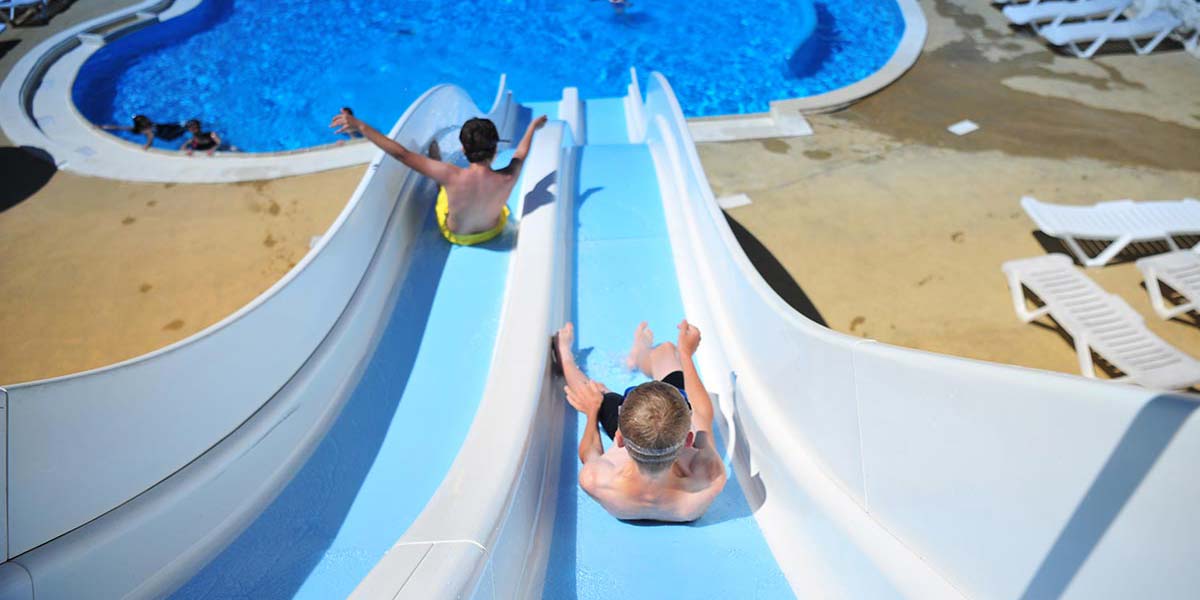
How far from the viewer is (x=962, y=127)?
21.8 ft

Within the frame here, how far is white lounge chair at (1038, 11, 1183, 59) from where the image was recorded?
778cm

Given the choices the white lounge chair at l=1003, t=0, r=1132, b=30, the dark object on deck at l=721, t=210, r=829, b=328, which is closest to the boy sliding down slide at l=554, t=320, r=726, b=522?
the dark object on deck at l=721, t=210, r=829, b=328

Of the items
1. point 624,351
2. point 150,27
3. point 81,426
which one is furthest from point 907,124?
point 150,27

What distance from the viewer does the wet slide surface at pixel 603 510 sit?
2.19 meters

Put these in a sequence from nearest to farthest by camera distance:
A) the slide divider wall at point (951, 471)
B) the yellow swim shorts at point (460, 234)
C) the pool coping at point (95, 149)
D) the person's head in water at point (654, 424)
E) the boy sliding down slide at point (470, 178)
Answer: the slide divider wall at point (951, 471) < the person's head in water at point (654, 424) < the boy sliding down slide at point (470, 178) < the yellow swim shorts at point (460, 234) < the pool coping at point (95, 149)

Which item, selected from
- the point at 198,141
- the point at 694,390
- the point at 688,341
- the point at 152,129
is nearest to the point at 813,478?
the point at 694,390

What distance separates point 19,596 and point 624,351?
7.33 ft

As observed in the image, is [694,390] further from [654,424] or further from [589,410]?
[654,424]

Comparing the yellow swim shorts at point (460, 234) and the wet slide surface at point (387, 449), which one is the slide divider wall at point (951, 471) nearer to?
the wet slide surface at point (387, 449)

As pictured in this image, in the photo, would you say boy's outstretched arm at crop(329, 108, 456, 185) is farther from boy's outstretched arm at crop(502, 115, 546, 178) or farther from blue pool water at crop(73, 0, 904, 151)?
blue pool water at crop(73, 0, 904, 151)

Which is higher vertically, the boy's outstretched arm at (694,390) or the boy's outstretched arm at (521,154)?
the boy's outstretched arm at (521,154)

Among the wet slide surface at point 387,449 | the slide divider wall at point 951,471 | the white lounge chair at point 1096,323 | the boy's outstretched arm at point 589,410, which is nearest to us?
the slide divider wall at point 951,471

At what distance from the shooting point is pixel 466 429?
2.88 meters

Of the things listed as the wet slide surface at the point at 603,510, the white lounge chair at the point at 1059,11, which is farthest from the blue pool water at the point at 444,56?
the wet slide surface at the point at 603,510
